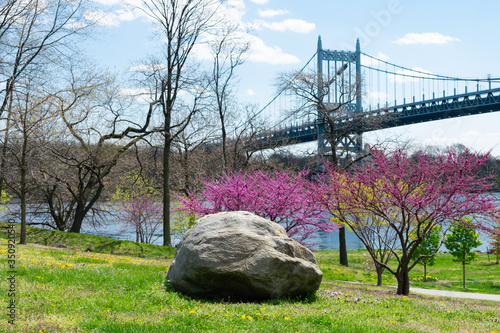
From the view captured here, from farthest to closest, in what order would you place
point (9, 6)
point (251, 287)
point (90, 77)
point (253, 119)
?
point (253, 119) < point (90, 77) < point (9, 6) < point (251, 287)

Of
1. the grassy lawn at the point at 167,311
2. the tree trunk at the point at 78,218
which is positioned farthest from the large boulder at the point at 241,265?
the tree trunk at the point at 78,218

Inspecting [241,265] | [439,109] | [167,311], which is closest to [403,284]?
[241,265]

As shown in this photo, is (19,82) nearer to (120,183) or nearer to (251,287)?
(251,287)

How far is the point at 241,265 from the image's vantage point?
23.0 feet

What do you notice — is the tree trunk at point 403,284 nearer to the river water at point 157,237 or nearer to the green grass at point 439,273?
the green grass at point 439,273

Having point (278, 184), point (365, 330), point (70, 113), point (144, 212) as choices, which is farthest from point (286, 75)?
point (144, 212)

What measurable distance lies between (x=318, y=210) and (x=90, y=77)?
43.1 ft

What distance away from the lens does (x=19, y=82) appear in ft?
46.9

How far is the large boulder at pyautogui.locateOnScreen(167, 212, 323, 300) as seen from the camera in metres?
7.02

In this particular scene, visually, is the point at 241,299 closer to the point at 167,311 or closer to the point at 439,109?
the point at 167,311

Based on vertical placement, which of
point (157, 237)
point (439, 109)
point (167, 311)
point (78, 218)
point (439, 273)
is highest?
point (439, 109)

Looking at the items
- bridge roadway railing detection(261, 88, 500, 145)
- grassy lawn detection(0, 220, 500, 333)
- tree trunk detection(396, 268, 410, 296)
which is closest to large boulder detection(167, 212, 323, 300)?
grassy lawn detection(0, 220, 500, 333)

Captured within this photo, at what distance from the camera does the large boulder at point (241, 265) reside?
702 cm

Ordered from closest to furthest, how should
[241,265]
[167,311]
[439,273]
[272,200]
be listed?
[167,311] < [241,265] < [272,200] < [439,273]
